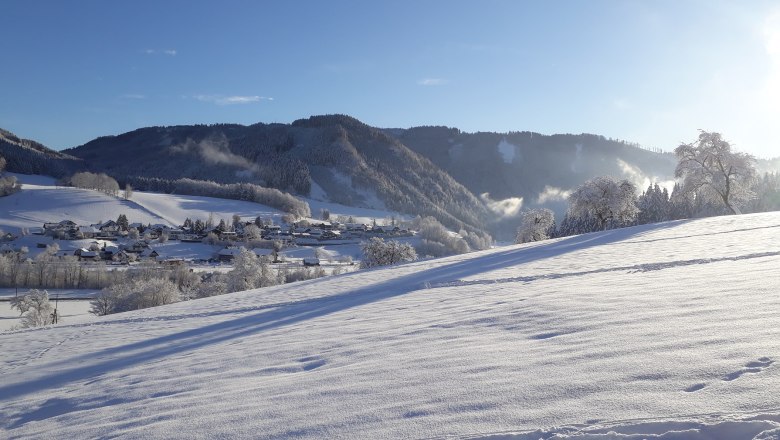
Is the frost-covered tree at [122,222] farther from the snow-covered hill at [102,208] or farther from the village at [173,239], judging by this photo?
the snow-covered hill at [102,208]

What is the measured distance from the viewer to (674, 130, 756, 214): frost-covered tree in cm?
3584

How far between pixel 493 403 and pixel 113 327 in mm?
13809

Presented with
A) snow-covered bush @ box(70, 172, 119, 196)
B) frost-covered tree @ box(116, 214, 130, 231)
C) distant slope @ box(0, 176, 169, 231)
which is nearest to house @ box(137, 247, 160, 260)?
frost-covered tree @ box(116, 214, 130, 231)

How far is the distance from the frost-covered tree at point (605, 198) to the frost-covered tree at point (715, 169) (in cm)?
764

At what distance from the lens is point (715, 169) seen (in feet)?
121

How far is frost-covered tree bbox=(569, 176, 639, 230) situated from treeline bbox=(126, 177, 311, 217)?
100551mm

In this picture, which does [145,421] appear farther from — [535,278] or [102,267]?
[102,267]

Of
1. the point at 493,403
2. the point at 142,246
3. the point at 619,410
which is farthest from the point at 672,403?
the point at 142,246

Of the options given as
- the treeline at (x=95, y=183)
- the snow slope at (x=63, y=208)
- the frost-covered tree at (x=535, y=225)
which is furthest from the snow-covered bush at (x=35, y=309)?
the treeline at (x=95, y=183)

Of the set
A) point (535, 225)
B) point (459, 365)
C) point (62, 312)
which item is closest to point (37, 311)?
point (62, 312)

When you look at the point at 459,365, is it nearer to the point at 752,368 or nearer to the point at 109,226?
the point at 752,368

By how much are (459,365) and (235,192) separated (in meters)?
157

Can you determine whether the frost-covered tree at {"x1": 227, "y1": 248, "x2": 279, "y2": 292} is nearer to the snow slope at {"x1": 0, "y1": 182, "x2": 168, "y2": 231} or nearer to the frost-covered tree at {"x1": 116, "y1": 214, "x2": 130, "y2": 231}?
the frost-covered tree at {"x1": 116, "y1": 214, "x2": 130, "y2": 231}

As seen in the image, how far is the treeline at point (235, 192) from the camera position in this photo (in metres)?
146
